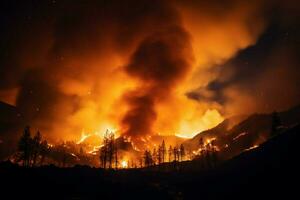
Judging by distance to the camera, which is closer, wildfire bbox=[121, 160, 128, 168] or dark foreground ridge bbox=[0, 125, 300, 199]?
dark foreground ridge bbox=[0, 125, 300, 199]

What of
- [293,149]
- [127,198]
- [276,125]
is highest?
[276,125]

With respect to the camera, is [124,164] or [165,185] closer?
[165,185]

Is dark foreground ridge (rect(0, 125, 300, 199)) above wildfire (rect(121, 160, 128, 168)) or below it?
below

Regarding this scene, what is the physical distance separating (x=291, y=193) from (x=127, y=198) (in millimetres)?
36169

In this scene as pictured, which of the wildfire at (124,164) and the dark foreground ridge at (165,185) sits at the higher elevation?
the wildfire at (124,164)

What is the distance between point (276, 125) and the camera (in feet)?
368

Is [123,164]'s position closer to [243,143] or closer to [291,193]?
[243,143]

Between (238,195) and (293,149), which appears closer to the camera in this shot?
(238,195)

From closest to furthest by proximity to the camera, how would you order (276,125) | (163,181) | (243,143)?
1. (163,181)
2. (276,125)
3. (243,143)

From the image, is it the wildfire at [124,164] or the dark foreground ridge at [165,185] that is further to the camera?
the wildfire at [124,164]

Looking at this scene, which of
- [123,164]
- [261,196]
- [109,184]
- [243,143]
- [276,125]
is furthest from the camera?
[123,164]

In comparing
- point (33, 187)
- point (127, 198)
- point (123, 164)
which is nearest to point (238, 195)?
point (127, 198)

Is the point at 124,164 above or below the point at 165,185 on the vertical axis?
above

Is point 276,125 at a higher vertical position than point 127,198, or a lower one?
higher
